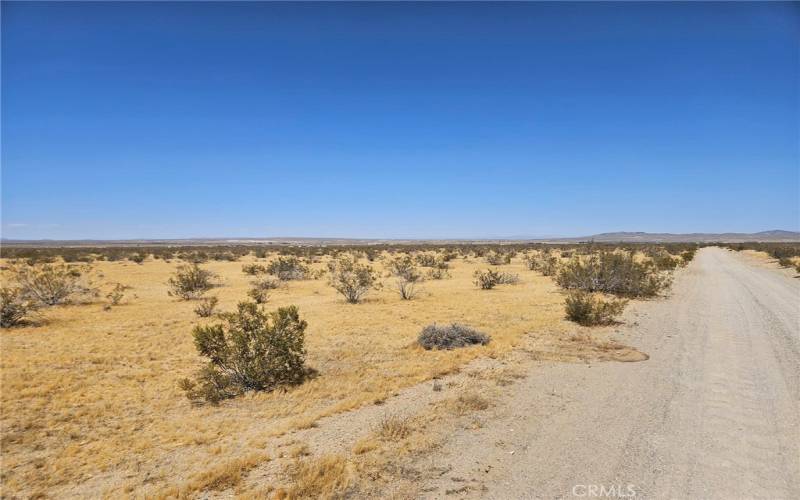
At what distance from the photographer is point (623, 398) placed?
7.63 m

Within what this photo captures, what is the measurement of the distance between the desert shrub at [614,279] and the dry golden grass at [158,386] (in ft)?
17.4

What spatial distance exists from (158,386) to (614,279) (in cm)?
2041

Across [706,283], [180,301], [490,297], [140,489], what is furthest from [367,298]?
[706,283]

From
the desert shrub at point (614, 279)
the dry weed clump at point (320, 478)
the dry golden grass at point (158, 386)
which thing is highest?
the desert shrub at point (614, 279)

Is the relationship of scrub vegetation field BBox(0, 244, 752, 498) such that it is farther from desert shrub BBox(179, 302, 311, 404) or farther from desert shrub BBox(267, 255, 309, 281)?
desert shrub BBox(267, 255, 309, 281)

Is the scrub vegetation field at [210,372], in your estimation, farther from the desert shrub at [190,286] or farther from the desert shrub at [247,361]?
the desert shrub at [190,286]

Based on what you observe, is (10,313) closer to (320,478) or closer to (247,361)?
(247,361)

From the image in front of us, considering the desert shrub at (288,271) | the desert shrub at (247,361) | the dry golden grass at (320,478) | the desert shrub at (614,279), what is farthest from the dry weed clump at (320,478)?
the desert shrub at (288,271)

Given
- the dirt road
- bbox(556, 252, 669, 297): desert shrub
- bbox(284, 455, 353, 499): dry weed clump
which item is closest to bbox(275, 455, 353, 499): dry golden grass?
bbox(284, 455, 353, 499): dry weed clump

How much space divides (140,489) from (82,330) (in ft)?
39.4

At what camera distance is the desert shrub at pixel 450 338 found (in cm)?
1199

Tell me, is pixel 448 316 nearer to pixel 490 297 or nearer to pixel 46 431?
pixel 490 297

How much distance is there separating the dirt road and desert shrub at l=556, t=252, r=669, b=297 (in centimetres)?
1009

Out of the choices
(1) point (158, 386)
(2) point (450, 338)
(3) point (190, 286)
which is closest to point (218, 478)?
(1) point (158, 386)
